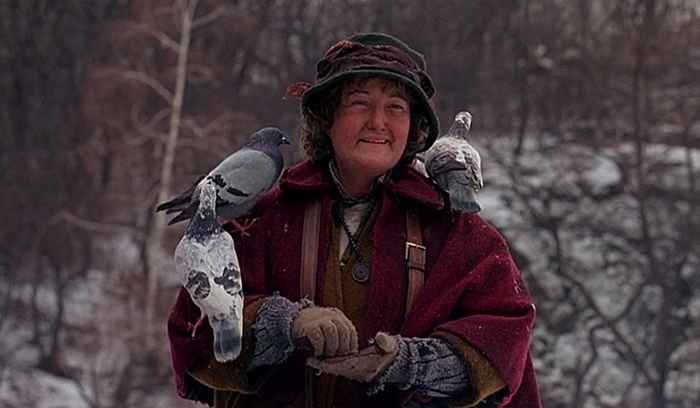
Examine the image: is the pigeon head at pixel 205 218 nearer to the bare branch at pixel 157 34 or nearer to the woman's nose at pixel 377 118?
the woman's nose at pixel 377 118

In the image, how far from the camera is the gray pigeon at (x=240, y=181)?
107 centimetres

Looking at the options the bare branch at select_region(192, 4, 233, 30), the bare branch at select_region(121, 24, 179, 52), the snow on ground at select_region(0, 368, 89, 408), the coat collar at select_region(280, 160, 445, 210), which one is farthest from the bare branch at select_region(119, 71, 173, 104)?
the coat collar at select_region(280, 160, 445, 210)

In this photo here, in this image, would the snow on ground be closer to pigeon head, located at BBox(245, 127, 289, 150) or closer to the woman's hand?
pigeon head, located at BBox(245, 127, 289, 150)

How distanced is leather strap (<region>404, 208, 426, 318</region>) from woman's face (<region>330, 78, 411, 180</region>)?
0.08m

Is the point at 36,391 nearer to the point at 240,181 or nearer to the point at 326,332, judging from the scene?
the point at 240,181

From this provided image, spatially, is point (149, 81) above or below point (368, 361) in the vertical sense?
above

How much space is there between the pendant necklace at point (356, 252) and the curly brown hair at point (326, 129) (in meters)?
0.07

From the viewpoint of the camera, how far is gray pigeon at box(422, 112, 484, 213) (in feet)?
3.59

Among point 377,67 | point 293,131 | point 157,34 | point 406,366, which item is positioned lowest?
point 406,366

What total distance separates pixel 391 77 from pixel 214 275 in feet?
0.98

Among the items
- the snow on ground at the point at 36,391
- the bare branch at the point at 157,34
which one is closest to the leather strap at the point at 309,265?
the snow on ground at the point at 36,391

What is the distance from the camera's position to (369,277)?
108cm

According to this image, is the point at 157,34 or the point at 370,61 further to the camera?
the point at 157,34

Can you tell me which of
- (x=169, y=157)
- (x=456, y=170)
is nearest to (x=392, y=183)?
(x=456, y=170)
